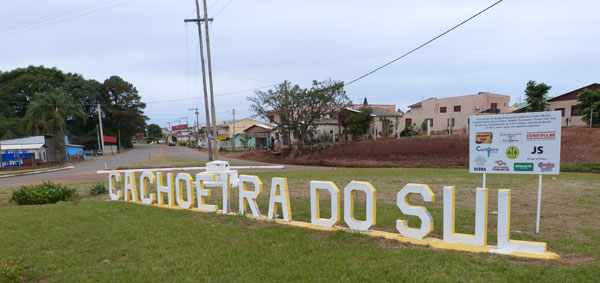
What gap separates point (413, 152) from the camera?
27406 millimetres

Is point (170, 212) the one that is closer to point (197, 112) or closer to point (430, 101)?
point (430, 101)

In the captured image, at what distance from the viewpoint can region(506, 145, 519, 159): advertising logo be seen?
18.2 ft

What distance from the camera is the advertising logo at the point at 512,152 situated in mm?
5539

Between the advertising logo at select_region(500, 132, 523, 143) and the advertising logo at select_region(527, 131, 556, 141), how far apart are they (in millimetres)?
124

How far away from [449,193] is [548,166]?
1659 millimetres

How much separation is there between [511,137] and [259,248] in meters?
4.64

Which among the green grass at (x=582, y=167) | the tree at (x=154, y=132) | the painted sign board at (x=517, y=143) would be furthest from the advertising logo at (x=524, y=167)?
the tree at (x=154, y=132)

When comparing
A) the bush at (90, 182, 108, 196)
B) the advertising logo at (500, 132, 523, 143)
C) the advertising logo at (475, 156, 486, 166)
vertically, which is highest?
the advertising logo at (500, 132, 523, 143)

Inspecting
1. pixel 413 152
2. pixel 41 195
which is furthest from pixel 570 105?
pixel 41 195

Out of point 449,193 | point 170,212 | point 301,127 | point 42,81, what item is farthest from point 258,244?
point 42,81

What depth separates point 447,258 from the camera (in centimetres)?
459

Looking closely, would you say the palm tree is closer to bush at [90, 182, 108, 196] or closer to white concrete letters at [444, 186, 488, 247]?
bush at [90, 182, 108, 196]

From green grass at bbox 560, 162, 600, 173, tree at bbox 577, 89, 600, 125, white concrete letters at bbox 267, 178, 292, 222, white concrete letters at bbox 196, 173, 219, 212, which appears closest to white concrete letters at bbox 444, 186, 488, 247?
white concrete letters at bbox 267, 178, 292, 222

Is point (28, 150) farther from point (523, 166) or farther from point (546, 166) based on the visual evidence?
point (546, 166)
